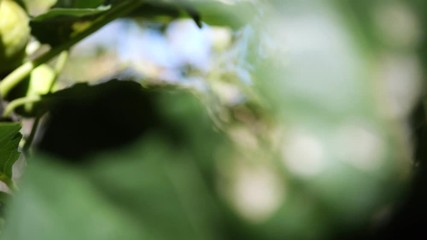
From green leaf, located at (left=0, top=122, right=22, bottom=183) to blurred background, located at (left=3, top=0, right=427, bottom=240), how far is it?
0.99ft

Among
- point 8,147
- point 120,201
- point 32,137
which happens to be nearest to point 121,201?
point 120,201

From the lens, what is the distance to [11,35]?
0.72 meters

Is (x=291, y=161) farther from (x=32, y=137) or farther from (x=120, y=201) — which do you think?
(x=32, y=137)

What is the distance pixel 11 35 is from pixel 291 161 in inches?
23.1

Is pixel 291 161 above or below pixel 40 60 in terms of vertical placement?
above

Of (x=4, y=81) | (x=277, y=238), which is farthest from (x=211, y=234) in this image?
(x=4, y=81)

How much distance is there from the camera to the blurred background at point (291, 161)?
0.17 meters

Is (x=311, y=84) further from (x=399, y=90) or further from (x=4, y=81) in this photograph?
(x=4, y=81)

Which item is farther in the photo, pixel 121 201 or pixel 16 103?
pixel 16 103

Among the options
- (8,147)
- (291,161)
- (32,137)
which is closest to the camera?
(291,161)

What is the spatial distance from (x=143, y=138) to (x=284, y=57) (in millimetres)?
53

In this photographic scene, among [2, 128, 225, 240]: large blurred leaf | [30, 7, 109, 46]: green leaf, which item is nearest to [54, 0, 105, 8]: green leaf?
[30, 7, 109, 46]: green leaf

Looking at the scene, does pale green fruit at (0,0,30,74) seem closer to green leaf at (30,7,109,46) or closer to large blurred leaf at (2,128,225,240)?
green leaf at (30,7,109,46)

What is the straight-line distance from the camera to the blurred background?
0.17 m
